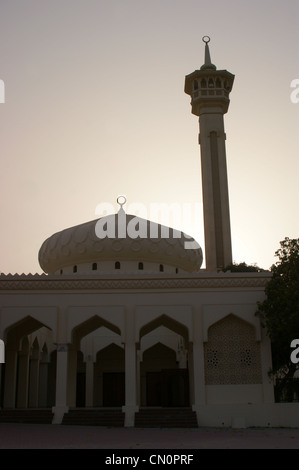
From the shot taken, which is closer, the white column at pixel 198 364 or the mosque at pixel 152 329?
the mosque at pixel 152 329

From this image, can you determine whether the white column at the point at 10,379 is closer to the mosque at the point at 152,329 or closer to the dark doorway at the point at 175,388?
the mosque at the point at 152,329

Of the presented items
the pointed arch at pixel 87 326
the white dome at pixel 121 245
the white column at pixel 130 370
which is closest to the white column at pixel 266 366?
the white column at pixel 130 370

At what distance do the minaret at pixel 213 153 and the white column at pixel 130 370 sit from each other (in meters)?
10.0

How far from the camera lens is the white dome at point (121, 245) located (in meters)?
23.2

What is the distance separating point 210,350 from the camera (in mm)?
16344

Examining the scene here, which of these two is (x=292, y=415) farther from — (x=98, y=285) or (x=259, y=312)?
(x=98, y=285)

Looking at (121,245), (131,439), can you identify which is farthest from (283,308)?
(121,245)

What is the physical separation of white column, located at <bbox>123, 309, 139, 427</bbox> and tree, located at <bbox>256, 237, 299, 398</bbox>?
3.67 meters

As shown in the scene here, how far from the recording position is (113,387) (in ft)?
74.3

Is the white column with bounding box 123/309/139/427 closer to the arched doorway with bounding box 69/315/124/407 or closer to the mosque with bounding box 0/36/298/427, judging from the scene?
the mosque with bounding box 0/36/298/427

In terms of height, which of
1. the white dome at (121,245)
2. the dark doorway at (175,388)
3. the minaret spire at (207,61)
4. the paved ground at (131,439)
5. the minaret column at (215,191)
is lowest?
the paved ground at (131,439)

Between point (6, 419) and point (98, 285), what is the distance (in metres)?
4.57

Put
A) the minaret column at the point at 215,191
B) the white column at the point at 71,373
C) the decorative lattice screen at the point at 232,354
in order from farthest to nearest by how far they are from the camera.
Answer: the minaret column at the point at 215,191, the white column at the point at 71,373, the decorative lattice screen at the point at 232,354

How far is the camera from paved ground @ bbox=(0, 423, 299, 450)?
988 cm
